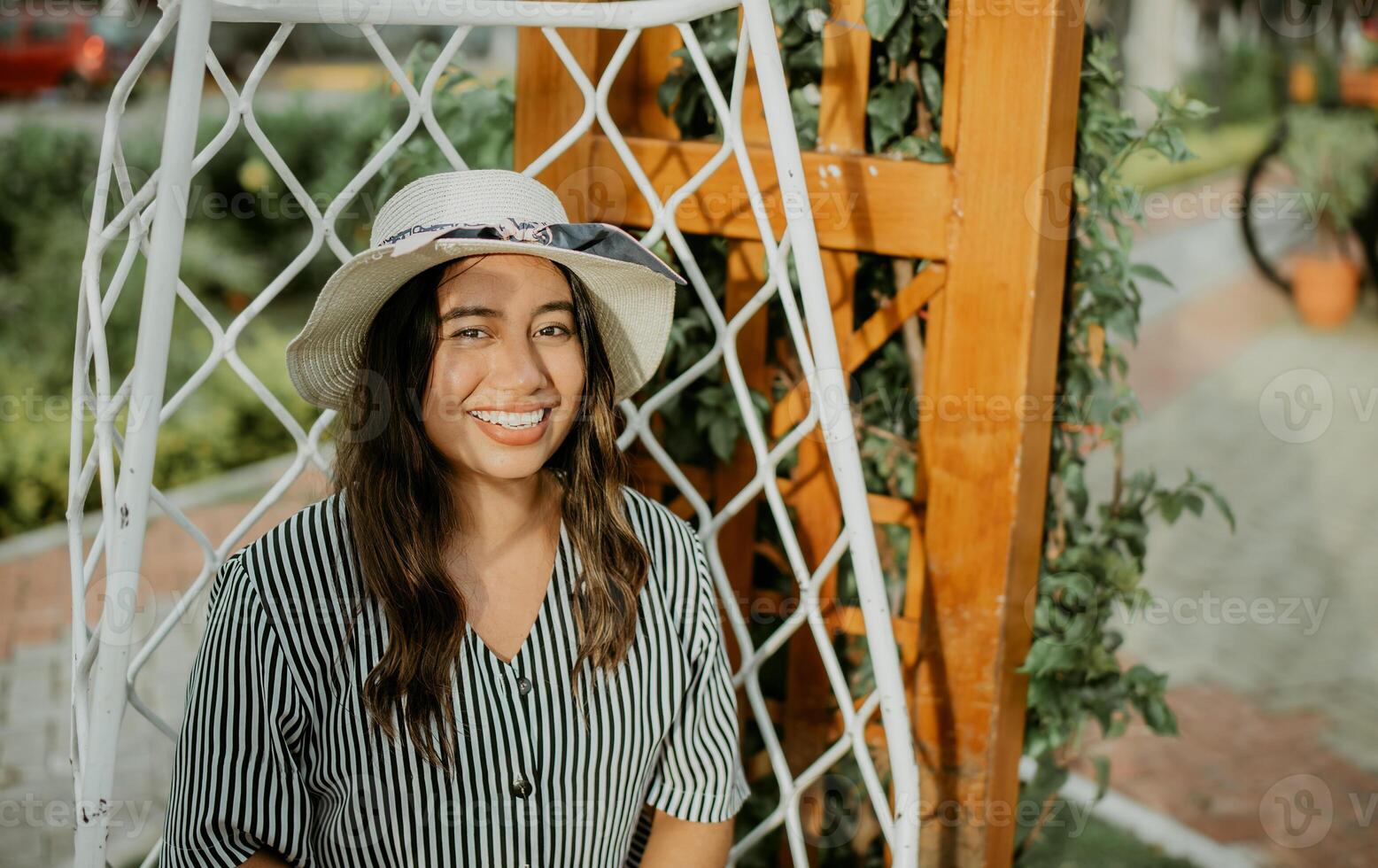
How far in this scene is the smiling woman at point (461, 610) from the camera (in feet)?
4.85

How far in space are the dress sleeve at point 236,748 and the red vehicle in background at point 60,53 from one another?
10.5 m

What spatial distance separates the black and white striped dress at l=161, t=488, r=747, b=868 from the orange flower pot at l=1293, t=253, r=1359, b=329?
7.98 m

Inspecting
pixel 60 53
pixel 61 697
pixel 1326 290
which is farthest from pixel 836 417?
pixel 60 53

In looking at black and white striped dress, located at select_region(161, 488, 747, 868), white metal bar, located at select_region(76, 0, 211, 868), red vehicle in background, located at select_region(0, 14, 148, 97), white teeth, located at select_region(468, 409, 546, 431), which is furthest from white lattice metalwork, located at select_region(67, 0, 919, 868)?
red vehicle in background, located at select_region(0, 14, 148, 97)

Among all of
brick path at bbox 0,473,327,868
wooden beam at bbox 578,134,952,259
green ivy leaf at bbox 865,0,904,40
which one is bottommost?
brick path at bbox 0,473,327,868

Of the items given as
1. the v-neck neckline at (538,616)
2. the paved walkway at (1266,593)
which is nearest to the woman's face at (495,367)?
the v-neck neckline at (538,616)

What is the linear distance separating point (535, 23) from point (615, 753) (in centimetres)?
103

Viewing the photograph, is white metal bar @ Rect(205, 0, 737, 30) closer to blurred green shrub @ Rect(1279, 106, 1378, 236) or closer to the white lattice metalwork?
the white lattice metalwork

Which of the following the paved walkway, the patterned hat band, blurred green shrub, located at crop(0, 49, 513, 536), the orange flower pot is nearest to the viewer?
the patterned hat band

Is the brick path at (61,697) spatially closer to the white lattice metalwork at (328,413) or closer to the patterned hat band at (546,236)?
the white lattice metalwork at (328,413)

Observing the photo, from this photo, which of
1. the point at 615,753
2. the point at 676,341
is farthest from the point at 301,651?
the point at 676,341

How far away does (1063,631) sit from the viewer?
2.19 metres

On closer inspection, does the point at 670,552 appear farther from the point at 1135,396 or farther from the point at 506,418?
the point at 1135,396

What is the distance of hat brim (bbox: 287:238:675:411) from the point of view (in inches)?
58.3
